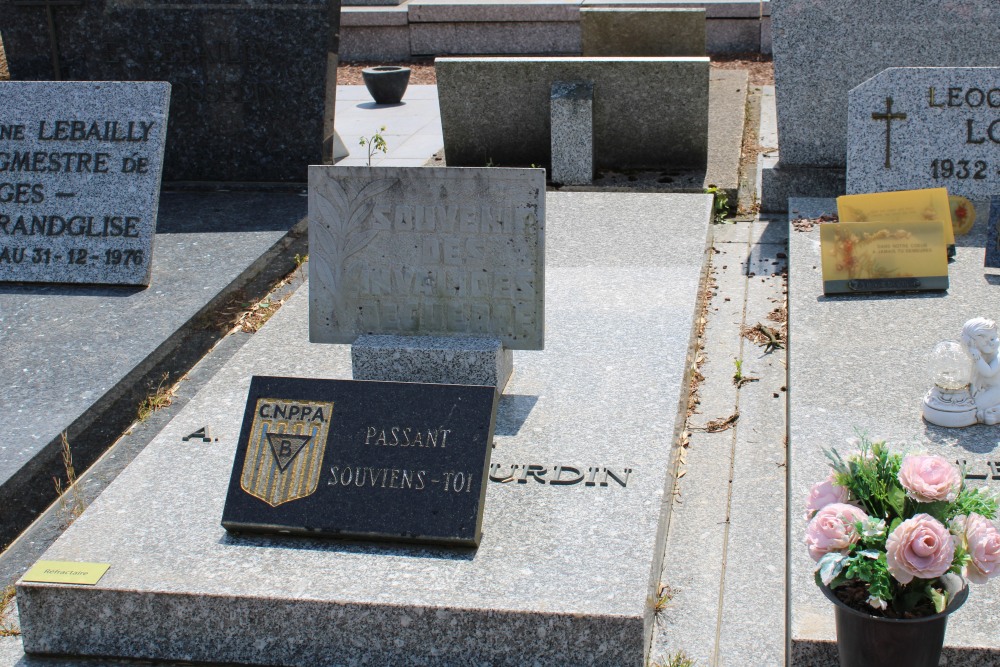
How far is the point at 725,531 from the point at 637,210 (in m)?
3.48

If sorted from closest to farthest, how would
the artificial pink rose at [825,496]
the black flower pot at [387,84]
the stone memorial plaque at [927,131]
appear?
the artificial pink rose at [825,496], the stone memorial plaque at [927,131], the black flower pot at [387,84]

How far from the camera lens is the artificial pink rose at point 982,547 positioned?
8.52 ft

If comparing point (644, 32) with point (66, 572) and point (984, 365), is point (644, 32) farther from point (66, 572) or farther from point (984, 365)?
point (66, 572)

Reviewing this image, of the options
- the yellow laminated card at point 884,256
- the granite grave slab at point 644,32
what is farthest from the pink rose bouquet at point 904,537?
the granite grave slab at point 644,32

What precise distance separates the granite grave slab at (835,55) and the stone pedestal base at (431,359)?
3.71m

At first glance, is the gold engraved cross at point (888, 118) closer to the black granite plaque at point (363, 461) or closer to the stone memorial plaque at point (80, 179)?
the black granite plaque at point (363, 461)

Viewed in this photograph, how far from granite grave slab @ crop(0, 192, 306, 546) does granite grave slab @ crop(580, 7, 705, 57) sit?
12.3 ft

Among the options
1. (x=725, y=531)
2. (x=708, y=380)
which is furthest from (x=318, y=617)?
(x=708, y=380)

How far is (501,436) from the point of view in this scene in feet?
13.7

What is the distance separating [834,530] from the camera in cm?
263

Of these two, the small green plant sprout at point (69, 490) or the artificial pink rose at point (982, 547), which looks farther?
the small green plant sprout at point (69, 490)

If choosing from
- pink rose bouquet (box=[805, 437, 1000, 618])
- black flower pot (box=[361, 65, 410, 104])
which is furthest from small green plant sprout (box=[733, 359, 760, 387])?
black flower pot (box=[361, 65, 410, 104])

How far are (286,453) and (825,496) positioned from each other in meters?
1.72

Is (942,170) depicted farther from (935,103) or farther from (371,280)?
(371,280)
